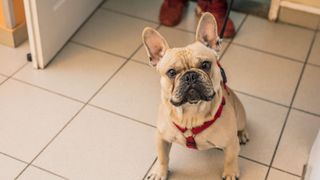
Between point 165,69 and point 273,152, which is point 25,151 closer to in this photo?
point 165,69

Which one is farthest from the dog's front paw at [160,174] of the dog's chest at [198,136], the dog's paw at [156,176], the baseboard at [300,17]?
the baseboard at [300,17]

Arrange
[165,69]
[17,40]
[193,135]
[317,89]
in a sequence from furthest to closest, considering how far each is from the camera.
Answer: [17,40]
[317,89]
[193,135]
[165,69]

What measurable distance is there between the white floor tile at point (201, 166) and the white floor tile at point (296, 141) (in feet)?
0.31

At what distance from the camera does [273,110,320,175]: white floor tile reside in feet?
6.57

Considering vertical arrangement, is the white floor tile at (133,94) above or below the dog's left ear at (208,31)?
below

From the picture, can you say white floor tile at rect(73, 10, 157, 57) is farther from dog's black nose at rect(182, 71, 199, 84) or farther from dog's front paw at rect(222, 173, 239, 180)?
dog's black nose at rect(182, 71, 199, 84)

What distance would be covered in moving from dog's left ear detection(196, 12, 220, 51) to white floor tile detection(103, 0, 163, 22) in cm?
113

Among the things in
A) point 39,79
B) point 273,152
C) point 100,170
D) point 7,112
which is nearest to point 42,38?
point 39,79

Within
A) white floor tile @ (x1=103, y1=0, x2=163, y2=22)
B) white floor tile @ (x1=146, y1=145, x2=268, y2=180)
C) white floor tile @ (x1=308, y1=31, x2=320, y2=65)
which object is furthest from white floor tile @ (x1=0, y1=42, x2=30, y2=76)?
white floor tile @ (x1=308, y1=31, x2=320, y2=65)

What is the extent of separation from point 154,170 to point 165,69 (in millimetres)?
471

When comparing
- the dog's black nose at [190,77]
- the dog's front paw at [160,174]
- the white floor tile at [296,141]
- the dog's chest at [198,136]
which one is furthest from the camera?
the white floor tile at [296,141]

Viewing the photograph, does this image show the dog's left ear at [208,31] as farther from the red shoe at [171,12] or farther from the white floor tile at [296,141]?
the red shoe at [171,12]

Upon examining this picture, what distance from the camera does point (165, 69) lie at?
162 centimetres

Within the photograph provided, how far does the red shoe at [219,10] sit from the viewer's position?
104 inches
